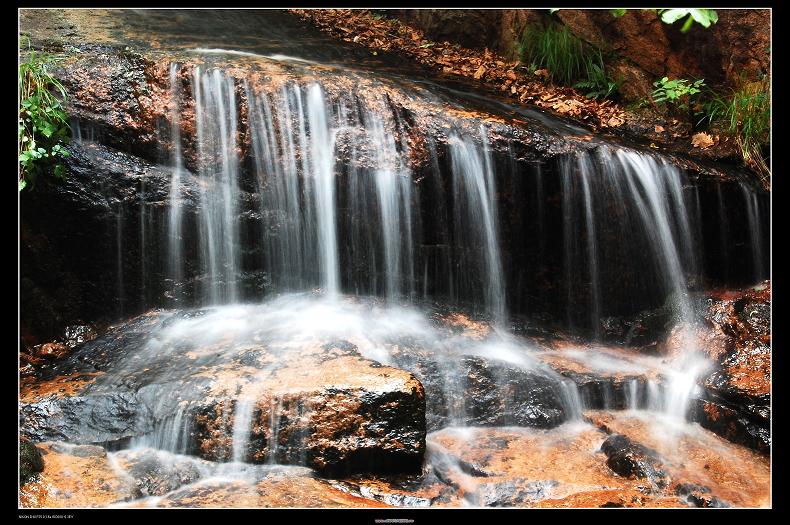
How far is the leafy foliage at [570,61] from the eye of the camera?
7.73 metres

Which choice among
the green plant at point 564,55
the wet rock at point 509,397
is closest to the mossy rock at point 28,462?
the wet rock at point 509,397

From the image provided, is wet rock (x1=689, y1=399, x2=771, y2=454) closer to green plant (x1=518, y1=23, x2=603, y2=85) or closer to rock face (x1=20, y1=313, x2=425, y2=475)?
rock face (x1=20, y1=313, x2=425, y2=475)

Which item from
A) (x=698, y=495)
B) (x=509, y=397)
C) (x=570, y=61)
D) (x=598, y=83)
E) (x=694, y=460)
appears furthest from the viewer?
(x=570, y=61)

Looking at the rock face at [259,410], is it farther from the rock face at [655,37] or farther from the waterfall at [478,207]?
the rock face at [655,37]

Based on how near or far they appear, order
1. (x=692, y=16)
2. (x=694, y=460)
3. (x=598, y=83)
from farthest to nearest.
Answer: (x=598, y=83)
(x=694, y=460)
(x=692, y=16)

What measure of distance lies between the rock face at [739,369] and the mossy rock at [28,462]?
426 centimetres

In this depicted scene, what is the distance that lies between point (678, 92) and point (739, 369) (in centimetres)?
392

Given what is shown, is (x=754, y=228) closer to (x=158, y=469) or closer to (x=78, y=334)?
(x=158, y=469)

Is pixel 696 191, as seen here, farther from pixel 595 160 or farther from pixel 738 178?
pixel 595 160

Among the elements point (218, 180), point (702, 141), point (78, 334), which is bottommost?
point (78, 334)

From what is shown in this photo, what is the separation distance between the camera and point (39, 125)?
15.4 ft

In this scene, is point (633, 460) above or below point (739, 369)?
below

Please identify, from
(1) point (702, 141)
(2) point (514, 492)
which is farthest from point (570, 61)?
(2) point (514, 492)

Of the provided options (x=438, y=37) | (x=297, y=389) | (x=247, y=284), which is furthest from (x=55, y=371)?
(x=438, y=37)
